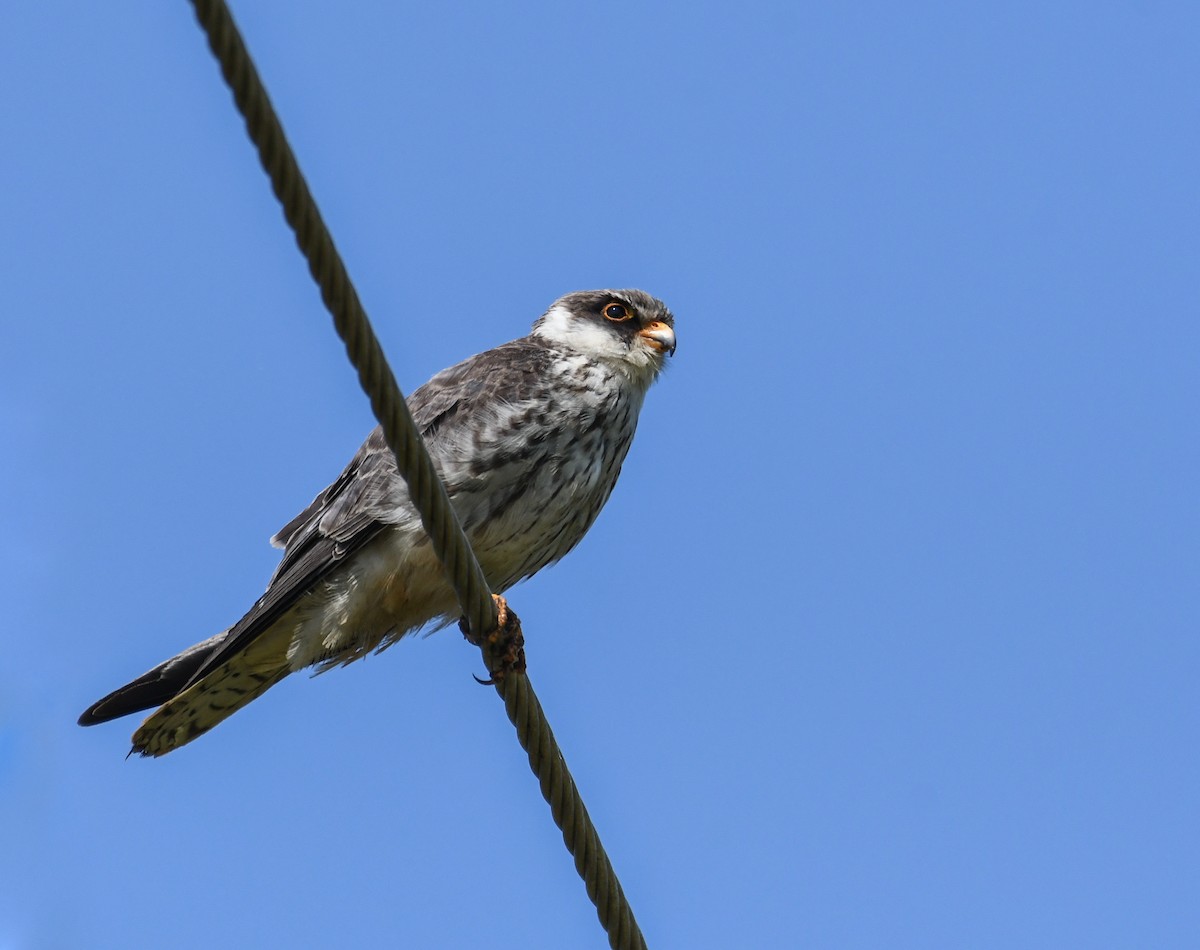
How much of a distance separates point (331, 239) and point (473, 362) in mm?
2477

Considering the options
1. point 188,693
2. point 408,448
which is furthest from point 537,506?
point 408,448

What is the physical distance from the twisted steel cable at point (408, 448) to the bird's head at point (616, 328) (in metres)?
1.65

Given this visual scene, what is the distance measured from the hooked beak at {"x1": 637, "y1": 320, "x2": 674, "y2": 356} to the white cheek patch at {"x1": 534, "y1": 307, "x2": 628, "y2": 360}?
143mm

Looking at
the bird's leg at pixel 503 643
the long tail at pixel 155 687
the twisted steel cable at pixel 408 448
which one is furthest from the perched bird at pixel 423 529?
the twisted steel cable at pixel 408 448

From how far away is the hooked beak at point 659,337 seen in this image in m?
5.55

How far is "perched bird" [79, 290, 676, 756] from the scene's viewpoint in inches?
185

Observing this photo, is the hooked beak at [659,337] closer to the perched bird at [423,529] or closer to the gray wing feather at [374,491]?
the perched bird at [423,529]

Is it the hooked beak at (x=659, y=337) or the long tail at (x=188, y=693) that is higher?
the hooked beak at (x=659, y=337)

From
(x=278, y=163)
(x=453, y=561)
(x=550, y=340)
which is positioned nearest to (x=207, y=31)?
(x=278, y=163)

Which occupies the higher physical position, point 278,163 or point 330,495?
point 330,495

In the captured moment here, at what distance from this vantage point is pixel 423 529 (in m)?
4.67

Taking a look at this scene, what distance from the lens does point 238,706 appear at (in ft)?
17.0

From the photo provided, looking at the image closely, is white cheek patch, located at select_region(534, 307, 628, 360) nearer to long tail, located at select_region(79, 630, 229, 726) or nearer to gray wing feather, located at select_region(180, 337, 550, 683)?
gray wing feather, located at select_region(180, 337, 550, 683)

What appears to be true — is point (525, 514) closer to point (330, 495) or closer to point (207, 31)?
point (330, 495)
